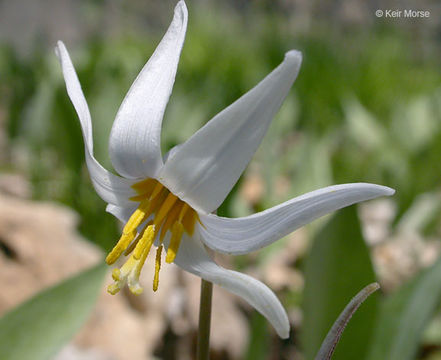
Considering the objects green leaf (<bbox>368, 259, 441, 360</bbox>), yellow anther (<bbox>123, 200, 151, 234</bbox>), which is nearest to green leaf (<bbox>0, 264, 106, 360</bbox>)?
yellow anther (<bbox>123, 200, 151, 234</bbox>)

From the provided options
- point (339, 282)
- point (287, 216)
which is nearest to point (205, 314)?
point (287, 216)

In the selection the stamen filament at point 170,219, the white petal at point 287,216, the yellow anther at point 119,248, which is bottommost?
the yellow anther at point 119,248

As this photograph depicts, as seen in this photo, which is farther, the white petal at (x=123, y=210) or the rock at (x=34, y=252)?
the rock at (x=34, y=252)

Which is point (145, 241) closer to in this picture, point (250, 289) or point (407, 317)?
point (250, 289)

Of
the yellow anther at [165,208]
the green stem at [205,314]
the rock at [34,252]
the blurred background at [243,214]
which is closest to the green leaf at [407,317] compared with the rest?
the blurred background at [243,214]

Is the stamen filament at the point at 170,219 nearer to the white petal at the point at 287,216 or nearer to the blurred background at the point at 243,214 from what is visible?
the white petal at the point at 287,216

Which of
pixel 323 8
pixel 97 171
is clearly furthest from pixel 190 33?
pixel 97 171
